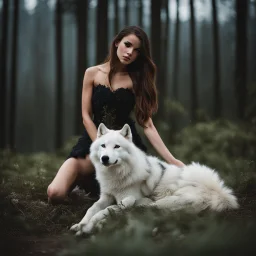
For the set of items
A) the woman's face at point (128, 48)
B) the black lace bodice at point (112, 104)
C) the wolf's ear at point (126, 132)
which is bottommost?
the wolf's ear at point (126, 132)

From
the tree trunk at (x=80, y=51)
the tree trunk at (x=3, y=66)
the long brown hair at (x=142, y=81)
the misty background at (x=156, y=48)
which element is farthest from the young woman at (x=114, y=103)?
the tree trunk at (x=3, y=66)

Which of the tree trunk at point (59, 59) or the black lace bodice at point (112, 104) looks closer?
the black lace bodice at point (112, 104)

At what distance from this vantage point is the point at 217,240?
223 centimetres

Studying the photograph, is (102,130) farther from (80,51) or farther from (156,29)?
(80,51)

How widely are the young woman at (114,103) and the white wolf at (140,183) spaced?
44 cm

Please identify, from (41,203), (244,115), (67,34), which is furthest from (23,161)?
(67,34)

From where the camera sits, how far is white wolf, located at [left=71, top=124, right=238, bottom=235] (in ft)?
11.9

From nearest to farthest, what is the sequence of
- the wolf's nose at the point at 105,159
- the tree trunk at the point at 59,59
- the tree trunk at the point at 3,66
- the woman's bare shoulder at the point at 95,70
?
the wolf's nose at the point at 105,159 → the woman's bare shoulder at the point at 95,70 → the tree trunk at the point at 3,66 → the tree trunk at the point at 59,59

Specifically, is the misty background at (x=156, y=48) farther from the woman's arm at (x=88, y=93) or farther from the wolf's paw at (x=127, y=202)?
the wolf's paw at (x=127, y=202)

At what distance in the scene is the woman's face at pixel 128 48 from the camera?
13.4ft

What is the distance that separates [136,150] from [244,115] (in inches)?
246

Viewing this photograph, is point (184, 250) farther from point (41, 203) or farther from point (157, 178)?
point (41, 203)

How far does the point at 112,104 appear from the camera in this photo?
14.5ft

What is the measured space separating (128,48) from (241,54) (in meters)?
7.17
